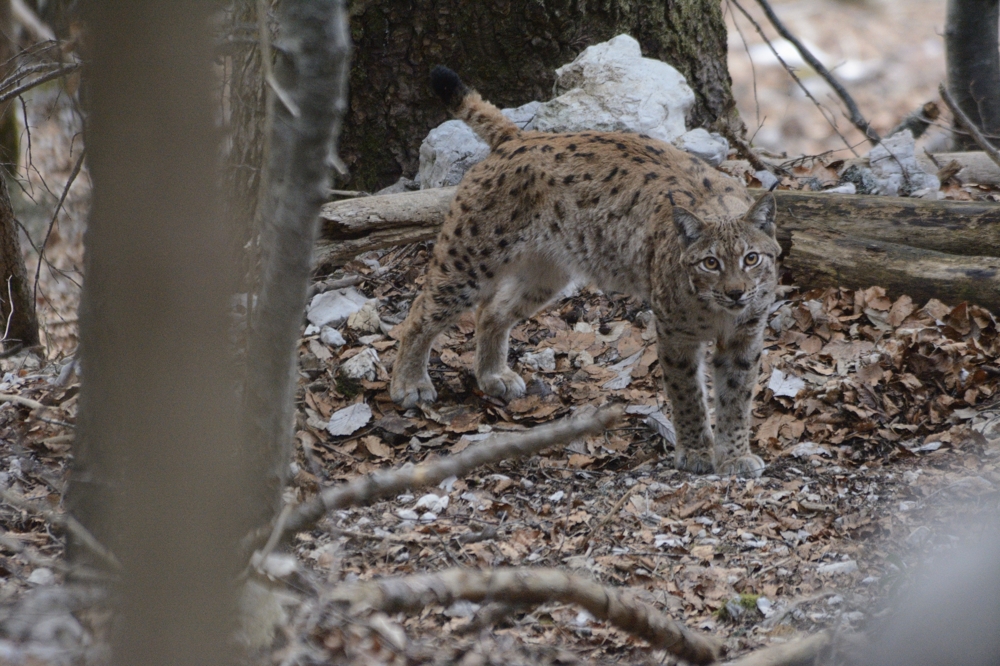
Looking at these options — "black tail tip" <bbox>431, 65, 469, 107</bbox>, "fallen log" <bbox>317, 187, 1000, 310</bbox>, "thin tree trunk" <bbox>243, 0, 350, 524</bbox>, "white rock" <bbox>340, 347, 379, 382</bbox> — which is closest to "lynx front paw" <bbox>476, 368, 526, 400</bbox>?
"white rock" <bbox>340, 347, 379, 382</bbox>

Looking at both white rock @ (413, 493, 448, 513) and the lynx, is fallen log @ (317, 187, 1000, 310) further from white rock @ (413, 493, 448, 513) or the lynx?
white rock @ (413, 493, 448, 513)

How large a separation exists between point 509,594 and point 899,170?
5.59m

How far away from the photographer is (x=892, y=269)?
18.3 ft

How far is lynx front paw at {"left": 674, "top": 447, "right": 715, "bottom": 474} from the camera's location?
16.3 feet

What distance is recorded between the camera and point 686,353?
4.93 metres

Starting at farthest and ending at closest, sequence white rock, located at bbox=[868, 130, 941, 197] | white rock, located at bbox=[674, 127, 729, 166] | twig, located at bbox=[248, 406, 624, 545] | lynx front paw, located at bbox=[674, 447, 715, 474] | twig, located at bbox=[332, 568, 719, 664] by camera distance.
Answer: white rock, located at bbox=[674, 127, 729, 166], white rock, located at bbox=[868, 130, 941, 197], lynx front paw, located at bbox=[674, 447, 715, 474], twig, located at bbox=[332, 568, 719, 664], twig, located at bbox=[248, 406, 624, 545]

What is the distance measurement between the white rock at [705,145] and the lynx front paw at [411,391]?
253cm

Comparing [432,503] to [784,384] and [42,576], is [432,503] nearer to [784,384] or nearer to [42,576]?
[42,576]

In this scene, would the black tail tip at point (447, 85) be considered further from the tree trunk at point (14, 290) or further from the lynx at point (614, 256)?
the tree trunk at point (14, 290)

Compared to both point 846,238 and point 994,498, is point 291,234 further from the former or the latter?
point 846,238

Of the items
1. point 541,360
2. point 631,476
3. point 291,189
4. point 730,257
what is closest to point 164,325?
point 291,189

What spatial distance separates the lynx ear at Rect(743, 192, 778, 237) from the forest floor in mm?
1074

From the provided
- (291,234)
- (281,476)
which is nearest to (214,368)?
(291,234)

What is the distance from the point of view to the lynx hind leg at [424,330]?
→ 5691 mm
